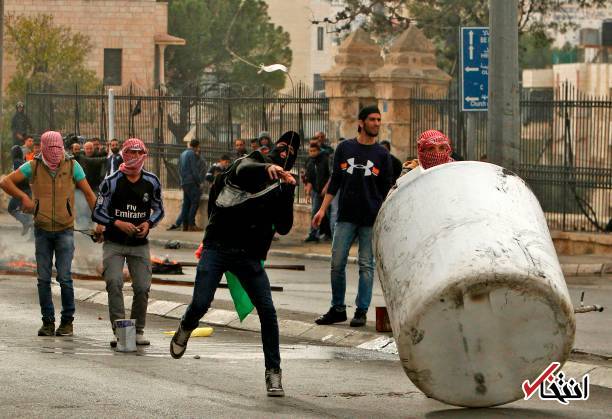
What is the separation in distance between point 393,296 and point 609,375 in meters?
2.38

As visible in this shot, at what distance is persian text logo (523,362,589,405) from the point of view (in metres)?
9.51

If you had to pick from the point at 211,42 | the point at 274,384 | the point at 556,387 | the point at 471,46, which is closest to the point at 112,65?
the point at 211,42

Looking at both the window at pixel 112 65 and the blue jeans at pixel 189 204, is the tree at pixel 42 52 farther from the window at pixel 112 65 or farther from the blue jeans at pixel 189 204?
the blue jeans at pixel 189 204

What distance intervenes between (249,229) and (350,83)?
19.2 meters

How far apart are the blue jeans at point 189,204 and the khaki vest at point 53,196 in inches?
618

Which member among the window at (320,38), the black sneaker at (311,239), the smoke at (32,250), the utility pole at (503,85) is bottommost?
the black sneaker at (311,239)

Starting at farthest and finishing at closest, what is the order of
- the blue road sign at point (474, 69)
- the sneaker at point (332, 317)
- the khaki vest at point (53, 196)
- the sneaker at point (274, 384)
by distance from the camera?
the blue road sign at point (474, 69), the sneaker at point (332, 317), the khaki vest at point (53, 196), the sneaker at point (274, 384)

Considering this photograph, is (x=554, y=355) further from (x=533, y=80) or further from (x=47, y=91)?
(x=533, y=80)

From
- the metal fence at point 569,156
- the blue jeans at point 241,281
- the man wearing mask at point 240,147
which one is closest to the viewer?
the blue jeans at point 241,281

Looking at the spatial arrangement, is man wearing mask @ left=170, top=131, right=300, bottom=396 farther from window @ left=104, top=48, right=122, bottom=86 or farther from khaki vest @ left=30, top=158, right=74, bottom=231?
window @ left=104, top=48, right=122, bottom=86

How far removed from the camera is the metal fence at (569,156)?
2455cm

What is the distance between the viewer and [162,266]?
19.3 meters

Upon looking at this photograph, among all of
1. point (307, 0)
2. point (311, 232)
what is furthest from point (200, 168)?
point (307, 0)

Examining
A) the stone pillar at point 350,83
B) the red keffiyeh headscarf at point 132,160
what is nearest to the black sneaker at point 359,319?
the red keffiyeh headscarf at point 132,160
